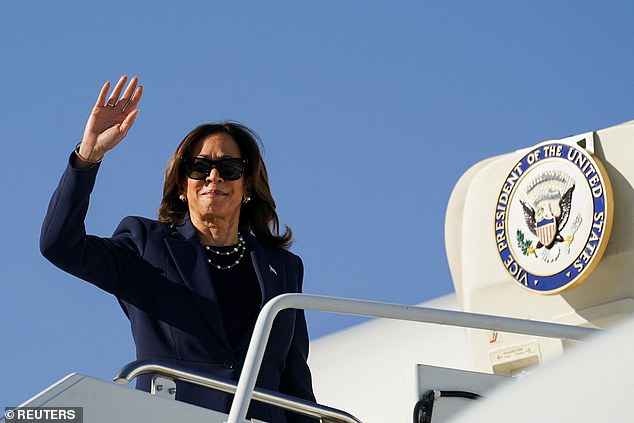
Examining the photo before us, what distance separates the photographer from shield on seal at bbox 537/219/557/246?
900 cm

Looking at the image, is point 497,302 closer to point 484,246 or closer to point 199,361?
point 484,246

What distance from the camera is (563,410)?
2.32m

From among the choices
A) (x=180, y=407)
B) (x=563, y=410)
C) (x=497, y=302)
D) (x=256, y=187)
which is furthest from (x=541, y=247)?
(x=563, y=410)

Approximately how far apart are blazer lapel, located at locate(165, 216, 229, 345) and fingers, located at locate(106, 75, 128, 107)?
2.18ft

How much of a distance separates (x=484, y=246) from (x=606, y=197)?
4.14 feet

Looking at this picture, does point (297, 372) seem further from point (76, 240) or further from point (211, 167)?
point (76, 240)

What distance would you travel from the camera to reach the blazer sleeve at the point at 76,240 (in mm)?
5223

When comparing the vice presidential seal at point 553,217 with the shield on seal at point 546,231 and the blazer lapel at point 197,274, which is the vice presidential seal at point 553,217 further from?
the blazer lapel at point 197,274

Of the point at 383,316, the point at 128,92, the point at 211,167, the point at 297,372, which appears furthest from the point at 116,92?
the point at 383,316

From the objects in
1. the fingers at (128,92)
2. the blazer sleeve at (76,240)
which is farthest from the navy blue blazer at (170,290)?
the fingers at (128,92)

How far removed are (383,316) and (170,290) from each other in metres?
1.58

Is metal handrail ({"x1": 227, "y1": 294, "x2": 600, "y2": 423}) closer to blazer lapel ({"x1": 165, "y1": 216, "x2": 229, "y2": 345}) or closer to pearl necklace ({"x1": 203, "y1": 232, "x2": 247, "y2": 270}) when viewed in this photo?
blazer lapel ({"x1": 165, "y1": 216, "x2": 229, "y2": 345})

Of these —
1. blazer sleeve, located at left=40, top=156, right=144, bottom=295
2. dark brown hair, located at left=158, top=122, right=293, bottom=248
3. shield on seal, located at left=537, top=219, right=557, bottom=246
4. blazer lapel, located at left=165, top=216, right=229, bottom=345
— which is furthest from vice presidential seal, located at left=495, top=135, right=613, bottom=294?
blazer sleeve, located at left=40, top=156, right=144, bottom=295

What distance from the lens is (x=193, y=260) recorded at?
560 cm
